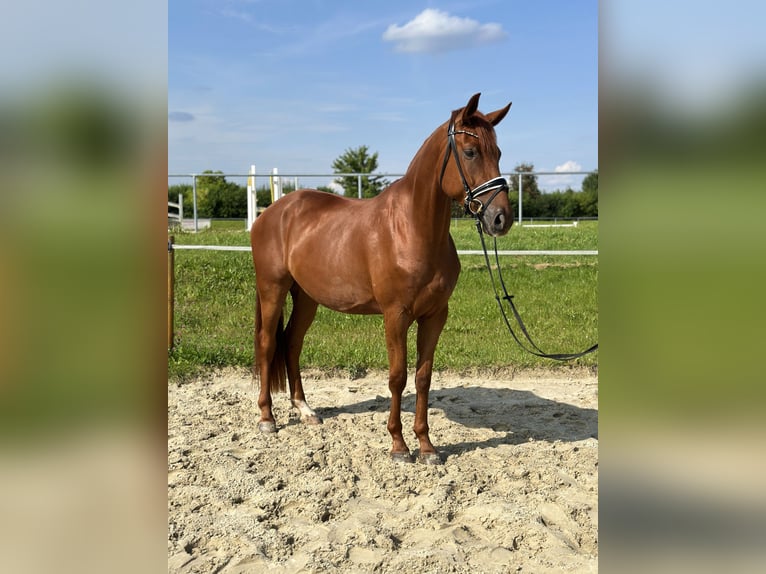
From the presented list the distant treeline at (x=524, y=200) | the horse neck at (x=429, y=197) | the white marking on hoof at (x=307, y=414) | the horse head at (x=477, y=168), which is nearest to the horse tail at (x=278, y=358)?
the white marking on hoof at (x=307, y=414)

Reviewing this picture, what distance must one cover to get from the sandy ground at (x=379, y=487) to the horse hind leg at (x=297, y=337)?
0.22 meters

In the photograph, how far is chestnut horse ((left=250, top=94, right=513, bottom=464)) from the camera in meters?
3.54

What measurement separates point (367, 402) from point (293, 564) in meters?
2.76

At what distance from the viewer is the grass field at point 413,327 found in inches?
254

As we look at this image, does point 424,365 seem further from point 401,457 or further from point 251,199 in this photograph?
point 251,199

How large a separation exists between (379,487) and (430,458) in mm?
556

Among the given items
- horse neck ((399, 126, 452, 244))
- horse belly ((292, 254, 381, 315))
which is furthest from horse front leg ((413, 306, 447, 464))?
horse neck ((399, 126, 452, 244))

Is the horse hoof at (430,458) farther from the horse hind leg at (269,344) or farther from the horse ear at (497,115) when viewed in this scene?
the horse ear at (497,115)

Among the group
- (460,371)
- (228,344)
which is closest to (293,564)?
(460,371)

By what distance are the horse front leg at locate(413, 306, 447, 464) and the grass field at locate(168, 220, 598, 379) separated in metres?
2.13

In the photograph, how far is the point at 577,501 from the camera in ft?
11.0
